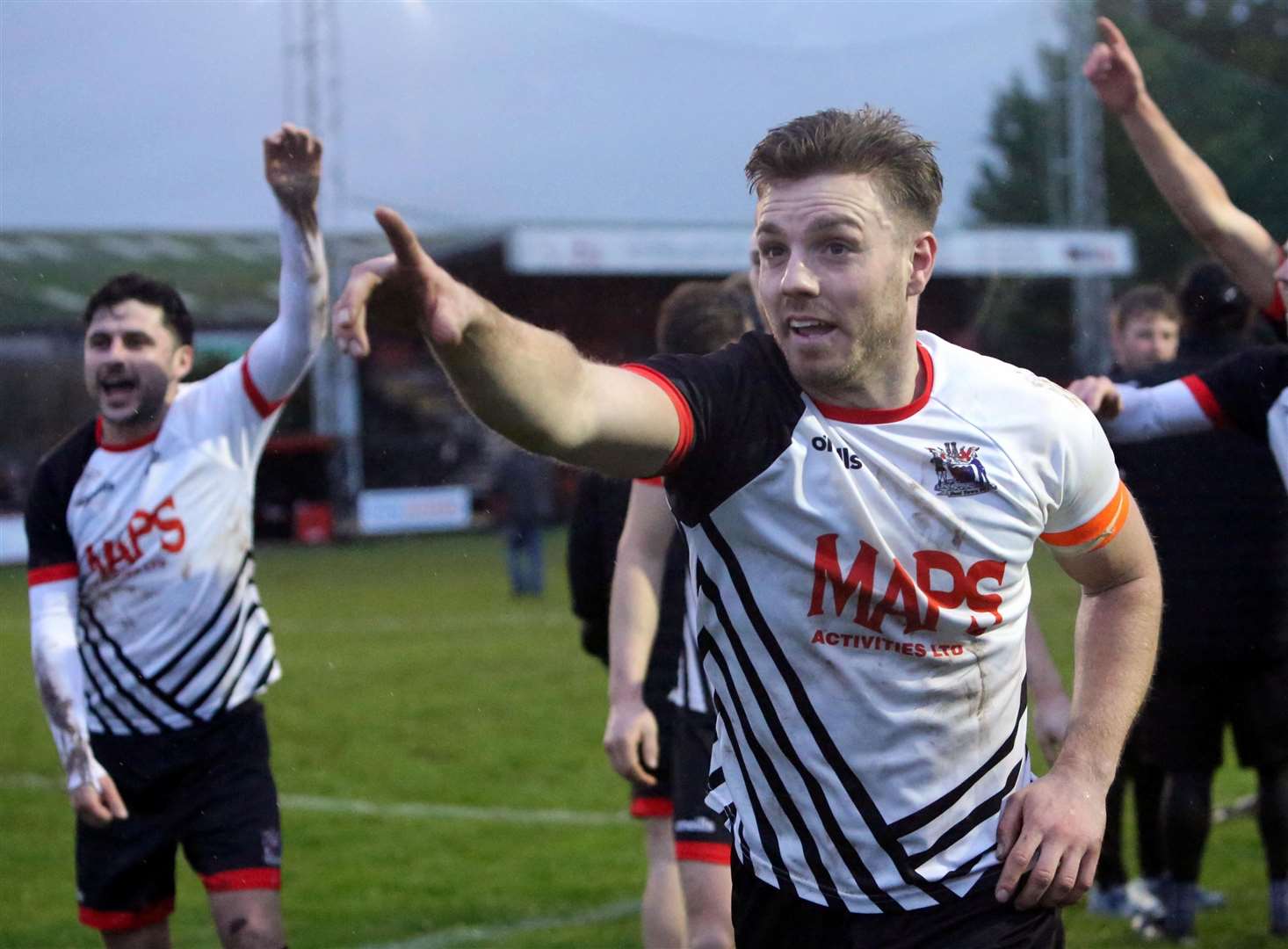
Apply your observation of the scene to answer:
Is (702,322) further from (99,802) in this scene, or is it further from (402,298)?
(402,298)

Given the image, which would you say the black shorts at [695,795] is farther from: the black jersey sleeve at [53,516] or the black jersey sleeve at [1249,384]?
the black jersey sleeve at [53,516]

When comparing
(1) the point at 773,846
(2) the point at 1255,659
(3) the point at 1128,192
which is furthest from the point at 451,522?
(1) the point at 773,846

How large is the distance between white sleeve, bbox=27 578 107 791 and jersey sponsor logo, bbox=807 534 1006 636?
98.6 inches

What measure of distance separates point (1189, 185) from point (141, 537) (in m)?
3.17

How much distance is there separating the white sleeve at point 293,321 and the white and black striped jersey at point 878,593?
6.61ft

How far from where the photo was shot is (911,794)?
288cm

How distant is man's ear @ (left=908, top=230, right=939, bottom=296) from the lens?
2.85 m

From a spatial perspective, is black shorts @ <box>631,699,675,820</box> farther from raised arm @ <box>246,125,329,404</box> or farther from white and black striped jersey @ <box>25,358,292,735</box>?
raised arm @ <box>246,125,329,404</box>

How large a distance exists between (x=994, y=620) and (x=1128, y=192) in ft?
96.7

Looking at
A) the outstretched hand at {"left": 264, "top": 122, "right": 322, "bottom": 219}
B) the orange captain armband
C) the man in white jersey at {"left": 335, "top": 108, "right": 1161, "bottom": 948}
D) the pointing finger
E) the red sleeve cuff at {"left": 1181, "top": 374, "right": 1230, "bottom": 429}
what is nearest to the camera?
the pointing finger

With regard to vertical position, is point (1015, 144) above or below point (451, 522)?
above

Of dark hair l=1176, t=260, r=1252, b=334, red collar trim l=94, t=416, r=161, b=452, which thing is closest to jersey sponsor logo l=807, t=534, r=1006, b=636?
red collar trim l=94, t=416, r=161, b=452

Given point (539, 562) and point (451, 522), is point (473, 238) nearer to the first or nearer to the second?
point (451, 522)

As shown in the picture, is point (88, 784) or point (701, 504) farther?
point (88, 784)
